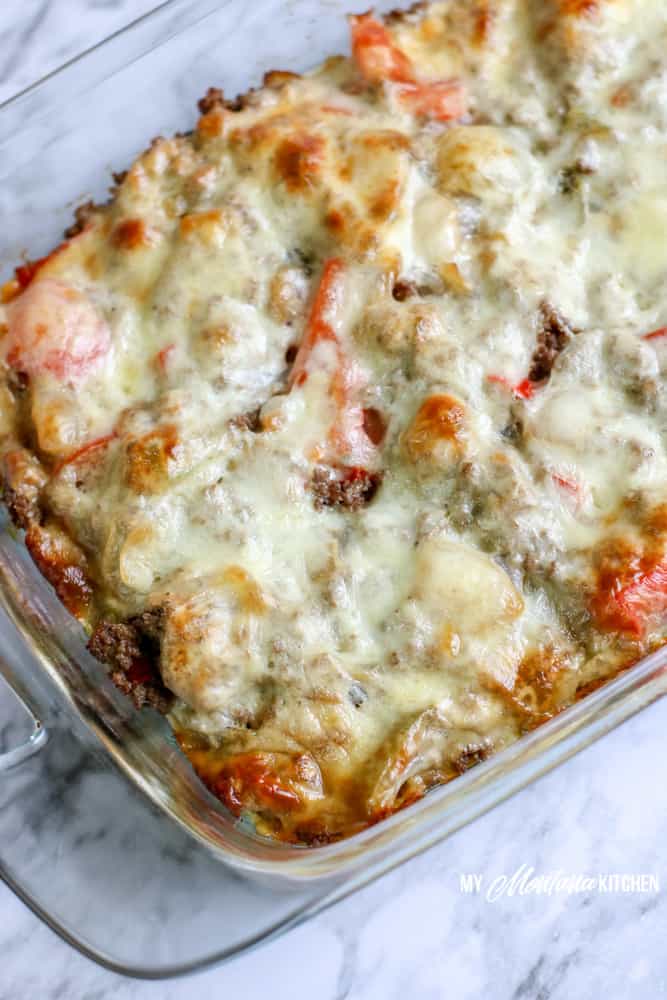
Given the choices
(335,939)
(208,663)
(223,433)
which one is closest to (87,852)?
(208,663)

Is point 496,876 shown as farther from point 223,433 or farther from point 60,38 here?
point 60,38

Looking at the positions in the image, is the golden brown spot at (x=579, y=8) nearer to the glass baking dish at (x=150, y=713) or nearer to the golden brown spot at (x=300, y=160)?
the glass baking dish at (x=150, y=713)

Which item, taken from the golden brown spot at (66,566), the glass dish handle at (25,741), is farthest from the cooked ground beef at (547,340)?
the glass dish handle at (25,741)

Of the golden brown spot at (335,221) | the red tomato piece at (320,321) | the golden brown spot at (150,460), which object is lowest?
the red tomato piece at (320,321)

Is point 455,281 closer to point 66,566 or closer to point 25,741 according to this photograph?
point 66,566

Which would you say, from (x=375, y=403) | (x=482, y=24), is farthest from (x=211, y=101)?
(x=375, y=403)

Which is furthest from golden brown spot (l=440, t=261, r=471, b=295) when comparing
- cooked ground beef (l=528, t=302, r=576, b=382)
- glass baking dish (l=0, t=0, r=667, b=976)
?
glass baking dish (l=0, t=0, r=667, b=976)
